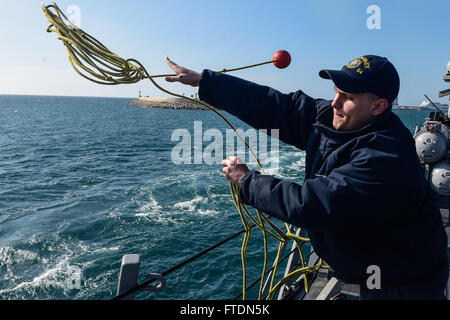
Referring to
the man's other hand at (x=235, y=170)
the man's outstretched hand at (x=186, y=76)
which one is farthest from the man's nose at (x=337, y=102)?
the man's outstretched hand at (x=186, y=76)

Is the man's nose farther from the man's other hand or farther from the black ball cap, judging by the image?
the man's other hand

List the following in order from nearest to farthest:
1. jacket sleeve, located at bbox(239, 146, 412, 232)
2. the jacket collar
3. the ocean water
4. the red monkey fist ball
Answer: jacket sleeve, located at bbox(239, 146, 412, 232) < the jacket collar < the red monkey fist ball < the ocean water

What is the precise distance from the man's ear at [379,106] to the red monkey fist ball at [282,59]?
2.92 ft

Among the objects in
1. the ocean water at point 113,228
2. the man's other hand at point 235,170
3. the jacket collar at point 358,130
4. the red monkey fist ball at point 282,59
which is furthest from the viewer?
the ocean water at point 113,228

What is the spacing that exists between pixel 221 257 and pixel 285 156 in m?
17.8

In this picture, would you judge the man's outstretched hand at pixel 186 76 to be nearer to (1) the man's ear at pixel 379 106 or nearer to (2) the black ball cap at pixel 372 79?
(2) the black ball cap at pixel 372 79

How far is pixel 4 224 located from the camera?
14758 mm

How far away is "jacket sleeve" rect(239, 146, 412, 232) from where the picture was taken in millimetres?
1614

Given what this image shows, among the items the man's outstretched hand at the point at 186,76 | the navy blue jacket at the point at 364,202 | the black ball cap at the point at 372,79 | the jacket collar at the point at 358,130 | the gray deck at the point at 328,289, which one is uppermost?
the man's outstretched hand at the point at 186,76

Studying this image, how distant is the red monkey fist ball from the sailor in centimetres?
53

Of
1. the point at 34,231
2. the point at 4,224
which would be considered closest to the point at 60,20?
the point at 34,231

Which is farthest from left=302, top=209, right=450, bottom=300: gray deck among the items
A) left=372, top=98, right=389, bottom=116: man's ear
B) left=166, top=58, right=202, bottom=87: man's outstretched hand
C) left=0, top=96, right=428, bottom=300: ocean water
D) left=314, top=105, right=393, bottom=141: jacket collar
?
left=0, top=96, right=428, bottom=300: ocean water

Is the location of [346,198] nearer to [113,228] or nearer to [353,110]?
[353,110]

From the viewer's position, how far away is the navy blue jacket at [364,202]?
1.63 metres
